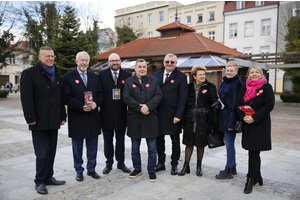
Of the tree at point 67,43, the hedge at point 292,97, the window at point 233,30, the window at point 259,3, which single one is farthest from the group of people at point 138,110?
the window at point 233,30

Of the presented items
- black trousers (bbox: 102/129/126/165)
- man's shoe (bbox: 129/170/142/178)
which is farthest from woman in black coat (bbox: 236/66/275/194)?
black trousers (bbox: 102/129/126/165)

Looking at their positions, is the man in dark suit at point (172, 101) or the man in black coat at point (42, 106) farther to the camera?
the man in dark suit at point (172, 101)

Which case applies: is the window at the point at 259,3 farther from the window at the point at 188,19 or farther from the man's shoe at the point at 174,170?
the man's shoe at the point at 174,170

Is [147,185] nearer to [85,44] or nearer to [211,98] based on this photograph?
[211,98]

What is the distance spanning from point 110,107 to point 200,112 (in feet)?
5.21

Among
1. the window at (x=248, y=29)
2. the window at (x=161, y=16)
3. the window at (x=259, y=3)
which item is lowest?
the window at (x=248, y=29)

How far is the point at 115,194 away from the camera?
3.68m

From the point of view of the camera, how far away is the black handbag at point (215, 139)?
4.37 metres

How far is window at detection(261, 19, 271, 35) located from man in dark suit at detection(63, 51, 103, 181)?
33.7 m

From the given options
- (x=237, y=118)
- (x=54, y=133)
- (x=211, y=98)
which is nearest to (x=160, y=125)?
(x=211, y=98)

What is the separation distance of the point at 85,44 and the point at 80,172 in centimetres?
1353

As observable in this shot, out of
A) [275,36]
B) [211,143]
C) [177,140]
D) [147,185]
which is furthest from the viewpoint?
[275,36]

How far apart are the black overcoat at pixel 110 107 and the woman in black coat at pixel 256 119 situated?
2.03m

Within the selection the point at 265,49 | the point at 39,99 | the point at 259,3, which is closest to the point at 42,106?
the point at 39,99
